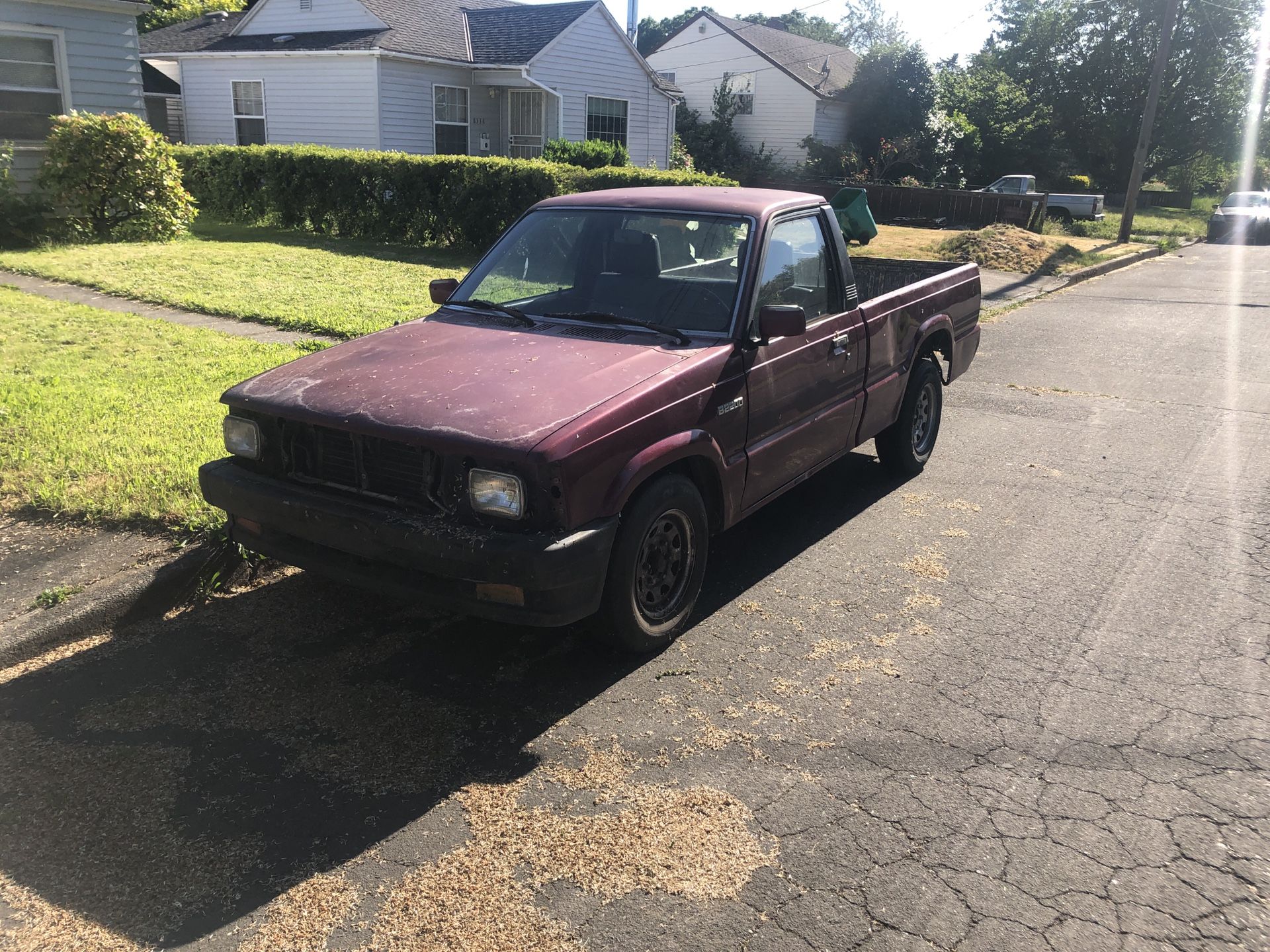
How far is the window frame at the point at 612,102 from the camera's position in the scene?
25859 mm

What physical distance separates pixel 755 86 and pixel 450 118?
20.9 m

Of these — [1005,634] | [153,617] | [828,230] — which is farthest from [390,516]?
[828,230]

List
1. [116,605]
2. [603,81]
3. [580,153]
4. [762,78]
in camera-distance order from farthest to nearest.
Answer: [762,78] → [603,81] → [580,153] → [116,605]

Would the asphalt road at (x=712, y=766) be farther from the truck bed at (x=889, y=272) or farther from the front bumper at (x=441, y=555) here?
the truck bed at (x=889, y=272)

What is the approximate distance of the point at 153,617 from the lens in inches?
174

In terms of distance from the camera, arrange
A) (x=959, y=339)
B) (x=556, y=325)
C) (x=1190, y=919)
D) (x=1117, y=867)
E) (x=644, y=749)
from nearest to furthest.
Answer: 1. (x=1190, y=919)
2. (x=1117, y=867)
3. (x=644, y=749)
4. (x=556, y=325)
5. (x=959, y=339)

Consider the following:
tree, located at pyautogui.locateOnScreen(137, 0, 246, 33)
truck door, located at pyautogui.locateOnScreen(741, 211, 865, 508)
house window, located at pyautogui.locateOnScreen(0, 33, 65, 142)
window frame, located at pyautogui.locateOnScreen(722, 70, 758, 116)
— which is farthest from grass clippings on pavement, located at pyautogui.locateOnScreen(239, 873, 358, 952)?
window frame, located at pyautogui.locateOnScreen(722, 70, 758, 116)

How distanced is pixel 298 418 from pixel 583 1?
24.4 meters

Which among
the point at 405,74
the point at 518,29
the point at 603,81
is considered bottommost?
the point at 405,74

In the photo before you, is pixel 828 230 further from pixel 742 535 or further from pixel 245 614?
pixel 245 614

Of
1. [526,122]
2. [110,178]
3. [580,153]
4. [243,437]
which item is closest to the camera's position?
[243,437]

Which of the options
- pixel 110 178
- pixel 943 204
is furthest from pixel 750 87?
pixel 110 178

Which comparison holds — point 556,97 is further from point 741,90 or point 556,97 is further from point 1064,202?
point 741,90

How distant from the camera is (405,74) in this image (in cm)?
2306
